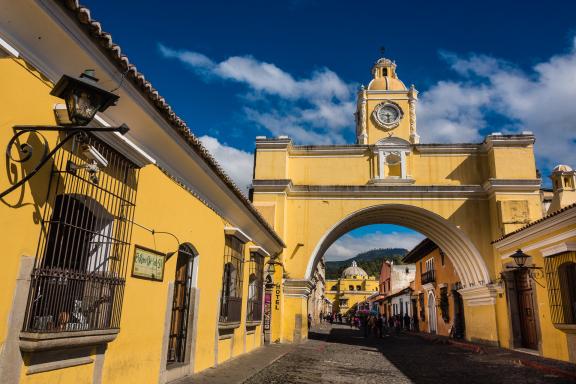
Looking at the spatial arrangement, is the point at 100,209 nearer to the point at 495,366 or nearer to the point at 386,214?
the point at 495,366

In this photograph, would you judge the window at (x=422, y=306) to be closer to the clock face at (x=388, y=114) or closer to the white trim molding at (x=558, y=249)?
the clock face at (x=388, y=114)

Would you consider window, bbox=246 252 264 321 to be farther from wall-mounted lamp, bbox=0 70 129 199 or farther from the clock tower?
wall-mounted lamp, bbox=0 70 129 199

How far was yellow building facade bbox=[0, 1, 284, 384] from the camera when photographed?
3471mm

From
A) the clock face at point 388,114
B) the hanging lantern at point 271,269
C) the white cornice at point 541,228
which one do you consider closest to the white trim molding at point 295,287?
the hanging lantern at point 271,269

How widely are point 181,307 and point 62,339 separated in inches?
144

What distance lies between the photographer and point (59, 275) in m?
3.77

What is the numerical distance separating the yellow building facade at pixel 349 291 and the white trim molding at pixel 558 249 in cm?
5798

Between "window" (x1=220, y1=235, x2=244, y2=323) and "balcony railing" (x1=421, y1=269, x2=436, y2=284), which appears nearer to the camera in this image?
"window" (x1=220, y1=235, x2=244, y2=323)

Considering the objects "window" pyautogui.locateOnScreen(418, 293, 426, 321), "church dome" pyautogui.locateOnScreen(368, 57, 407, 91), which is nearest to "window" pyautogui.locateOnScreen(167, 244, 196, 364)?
"church dome" pyautogui.locateOnScreen(368, 57, 407, 91)

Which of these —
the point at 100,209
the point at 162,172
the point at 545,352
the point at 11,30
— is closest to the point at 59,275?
the point at 100,209

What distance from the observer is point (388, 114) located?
1883 cm

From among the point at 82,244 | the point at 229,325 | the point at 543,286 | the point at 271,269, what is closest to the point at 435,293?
the point at 271,269

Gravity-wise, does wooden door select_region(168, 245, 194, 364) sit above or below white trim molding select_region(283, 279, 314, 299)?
below

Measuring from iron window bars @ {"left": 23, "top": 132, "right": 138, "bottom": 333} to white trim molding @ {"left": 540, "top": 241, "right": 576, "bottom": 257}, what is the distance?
9251 mm
